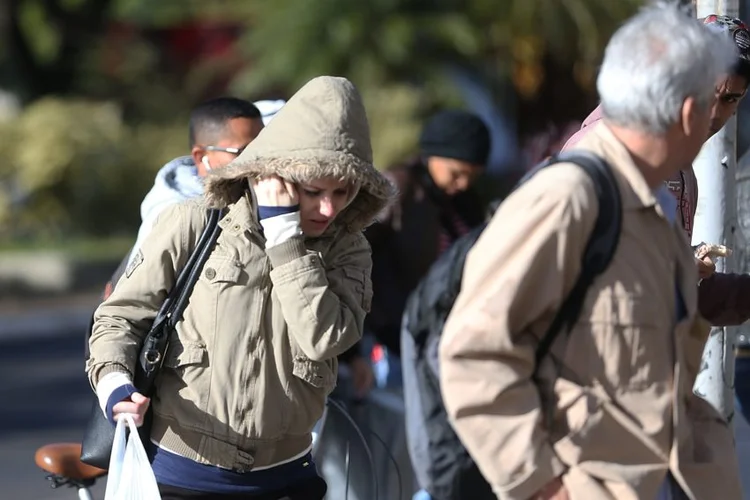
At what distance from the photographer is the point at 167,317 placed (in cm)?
340

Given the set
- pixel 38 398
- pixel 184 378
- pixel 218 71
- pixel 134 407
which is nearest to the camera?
pixel 134 407

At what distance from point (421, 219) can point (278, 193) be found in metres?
2.92

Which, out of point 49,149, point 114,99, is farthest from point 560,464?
point 114,99

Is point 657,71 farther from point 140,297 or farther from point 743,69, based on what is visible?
point 140,297

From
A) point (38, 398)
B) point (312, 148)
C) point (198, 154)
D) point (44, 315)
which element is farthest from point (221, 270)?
point (44, 315)

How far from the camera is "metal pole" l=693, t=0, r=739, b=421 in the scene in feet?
13.6

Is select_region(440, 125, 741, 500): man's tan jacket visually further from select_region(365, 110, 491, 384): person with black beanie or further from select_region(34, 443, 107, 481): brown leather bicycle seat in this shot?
select_region(365, 110, 491, 384): person with black beanie

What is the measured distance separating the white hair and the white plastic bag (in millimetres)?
1393

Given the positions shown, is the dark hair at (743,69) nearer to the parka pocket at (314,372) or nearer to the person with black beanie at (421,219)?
the parka pocket at (314,372)

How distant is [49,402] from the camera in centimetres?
1072

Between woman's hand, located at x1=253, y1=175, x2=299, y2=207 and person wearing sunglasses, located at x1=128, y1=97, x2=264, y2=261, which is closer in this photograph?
woman's hand, located at x1=253, y1=175, x2=299, y2=207

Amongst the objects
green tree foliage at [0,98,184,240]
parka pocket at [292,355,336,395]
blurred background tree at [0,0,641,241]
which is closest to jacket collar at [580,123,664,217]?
parka pocket at [292,355,336,395]

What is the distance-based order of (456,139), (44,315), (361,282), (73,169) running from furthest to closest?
(73,169), (44,315), (456,139), (361,282)

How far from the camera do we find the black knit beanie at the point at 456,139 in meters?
6.19
